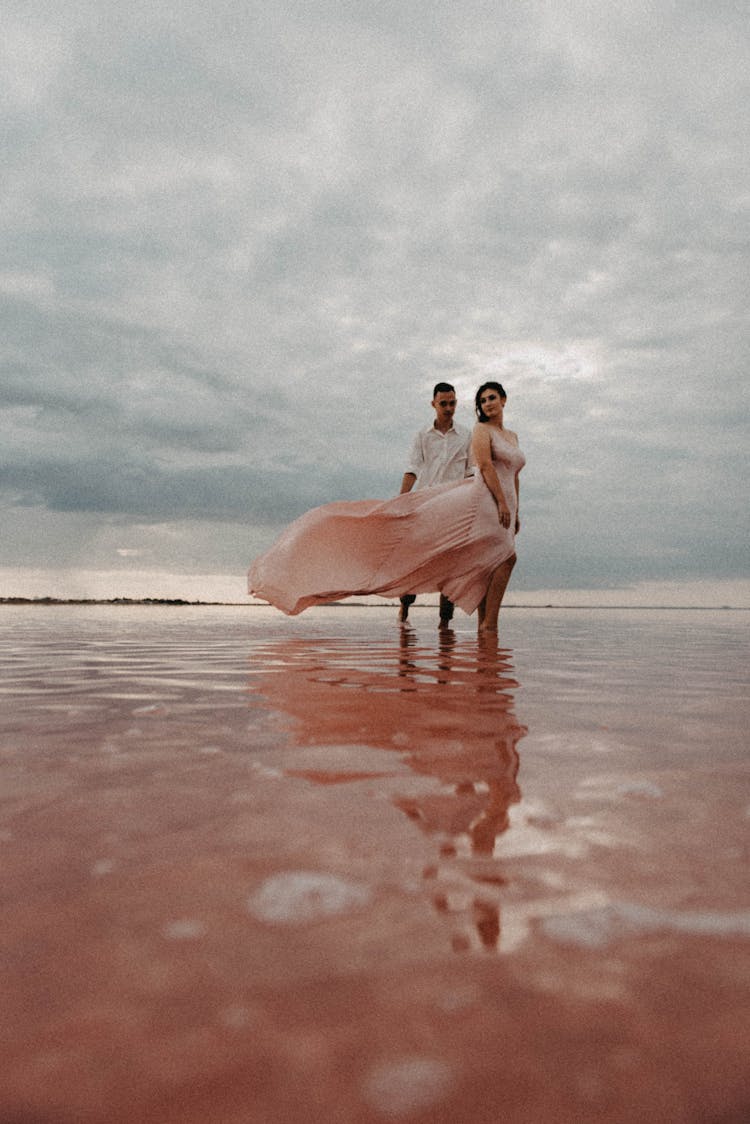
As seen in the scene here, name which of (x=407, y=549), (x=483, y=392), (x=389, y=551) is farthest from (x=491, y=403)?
(x=389, y=551)

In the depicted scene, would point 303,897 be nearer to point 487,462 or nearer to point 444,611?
point 487,462

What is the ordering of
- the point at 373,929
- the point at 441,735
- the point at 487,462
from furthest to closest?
the point at 487,462, the point at 441,735, the point at 373,929

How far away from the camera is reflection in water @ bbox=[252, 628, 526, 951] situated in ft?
3.09

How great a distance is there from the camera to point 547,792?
1364 millimetres

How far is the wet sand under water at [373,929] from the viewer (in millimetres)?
565

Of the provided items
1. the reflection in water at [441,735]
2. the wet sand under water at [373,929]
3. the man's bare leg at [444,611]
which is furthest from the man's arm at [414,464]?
the wet sand under water at [373,929]

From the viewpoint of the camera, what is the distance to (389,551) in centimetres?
741

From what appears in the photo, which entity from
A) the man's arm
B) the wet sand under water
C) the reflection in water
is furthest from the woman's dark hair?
the wet sand under water

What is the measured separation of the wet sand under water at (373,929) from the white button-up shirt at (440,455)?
23.2 feet

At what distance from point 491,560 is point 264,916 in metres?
6.45

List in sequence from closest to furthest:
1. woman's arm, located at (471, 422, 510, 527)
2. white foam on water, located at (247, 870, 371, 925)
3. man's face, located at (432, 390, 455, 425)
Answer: white foam on water, located at (247, 870, 371, 925)
woman's arm, located at (471, 422, 510, 527)
man's face, located at (432, 390, 455, 425)

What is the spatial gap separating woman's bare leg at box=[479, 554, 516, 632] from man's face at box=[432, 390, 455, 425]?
90.4 inches

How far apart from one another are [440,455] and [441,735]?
7.13 metres

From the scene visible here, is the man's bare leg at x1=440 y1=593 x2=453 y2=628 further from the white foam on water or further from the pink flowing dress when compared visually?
Answer: the white foam on water
